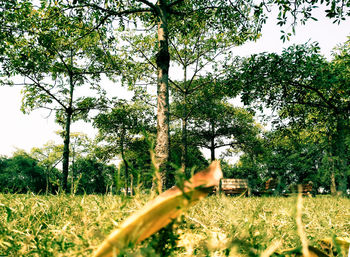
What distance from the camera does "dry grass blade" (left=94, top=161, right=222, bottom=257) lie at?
499 millimetres

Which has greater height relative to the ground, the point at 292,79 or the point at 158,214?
the point at 292,79

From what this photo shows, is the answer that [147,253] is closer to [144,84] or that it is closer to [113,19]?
[113,19]

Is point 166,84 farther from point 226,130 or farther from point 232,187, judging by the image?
point 226,130

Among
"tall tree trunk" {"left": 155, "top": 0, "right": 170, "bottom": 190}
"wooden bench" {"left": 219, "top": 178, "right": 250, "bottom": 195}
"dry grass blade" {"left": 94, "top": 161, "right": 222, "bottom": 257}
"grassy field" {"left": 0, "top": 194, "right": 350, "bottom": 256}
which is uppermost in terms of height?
"tall tree trunk" {"left": 155, "top": 0, "right": 170, "bottom": 190}

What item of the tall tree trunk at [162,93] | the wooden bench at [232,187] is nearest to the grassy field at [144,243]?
the tall tree trunk at [162,93]

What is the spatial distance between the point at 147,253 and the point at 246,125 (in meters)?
29.2

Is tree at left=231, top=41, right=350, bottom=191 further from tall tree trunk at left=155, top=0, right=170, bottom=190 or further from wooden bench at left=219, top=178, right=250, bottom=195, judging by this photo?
wooden bench at left=219, top=178, right=250, bottom=195

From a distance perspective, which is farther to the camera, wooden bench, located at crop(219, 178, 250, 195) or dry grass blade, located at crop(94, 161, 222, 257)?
wooden bench, located at crop(219, 178, 250, 195)

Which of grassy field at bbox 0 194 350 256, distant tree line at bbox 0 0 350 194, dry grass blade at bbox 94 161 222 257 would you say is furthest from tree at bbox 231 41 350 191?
dry grass blade at bbox 94 161 222 257

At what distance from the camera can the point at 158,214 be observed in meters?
0.53

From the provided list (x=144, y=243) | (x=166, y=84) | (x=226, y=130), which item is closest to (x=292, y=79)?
(x=166, y=84)

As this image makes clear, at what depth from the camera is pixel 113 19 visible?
9.05 m

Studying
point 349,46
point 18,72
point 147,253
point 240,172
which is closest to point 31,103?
point 18,72

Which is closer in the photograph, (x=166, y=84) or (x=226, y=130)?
(x=166, y=84)
